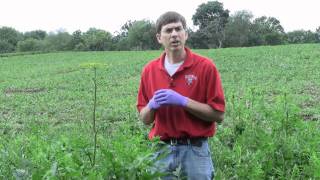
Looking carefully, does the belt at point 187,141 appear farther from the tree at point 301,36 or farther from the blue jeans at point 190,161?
the tree at point 301,36

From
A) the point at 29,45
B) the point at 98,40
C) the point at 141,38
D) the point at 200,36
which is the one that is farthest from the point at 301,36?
the point at 29,45

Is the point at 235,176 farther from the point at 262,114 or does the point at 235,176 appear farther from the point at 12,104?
the point at 12,104

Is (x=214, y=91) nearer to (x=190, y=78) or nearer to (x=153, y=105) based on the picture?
(x=190, y=78)

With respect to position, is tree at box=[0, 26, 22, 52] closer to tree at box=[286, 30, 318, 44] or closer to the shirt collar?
tree at box=[286, 30, 318, 44]

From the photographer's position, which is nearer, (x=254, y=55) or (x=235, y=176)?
(x=235, y=176)

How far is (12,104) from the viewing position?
15.0 meters

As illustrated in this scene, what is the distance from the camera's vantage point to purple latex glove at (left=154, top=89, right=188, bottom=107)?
3381mm

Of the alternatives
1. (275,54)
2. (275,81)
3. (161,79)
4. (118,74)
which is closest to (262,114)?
(161,79)

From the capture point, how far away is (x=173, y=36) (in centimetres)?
357

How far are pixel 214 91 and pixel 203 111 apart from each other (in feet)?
0.59

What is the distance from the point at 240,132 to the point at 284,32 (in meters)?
78.6

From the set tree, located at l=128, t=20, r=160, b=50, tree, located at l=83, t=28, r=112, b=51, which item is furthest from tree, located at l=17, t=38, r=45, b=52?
tree, located at l=128, t=20, r=160, b=50

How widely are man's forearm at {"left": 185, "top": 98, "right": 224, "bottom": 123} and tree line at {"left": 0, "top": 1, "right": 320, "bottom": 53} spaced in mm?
64899

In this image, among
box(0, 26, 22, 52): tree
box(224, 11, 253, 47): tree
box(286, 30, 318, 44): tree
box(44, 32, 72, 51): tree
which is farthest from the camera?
box(286, 30, 318, 44): tree
